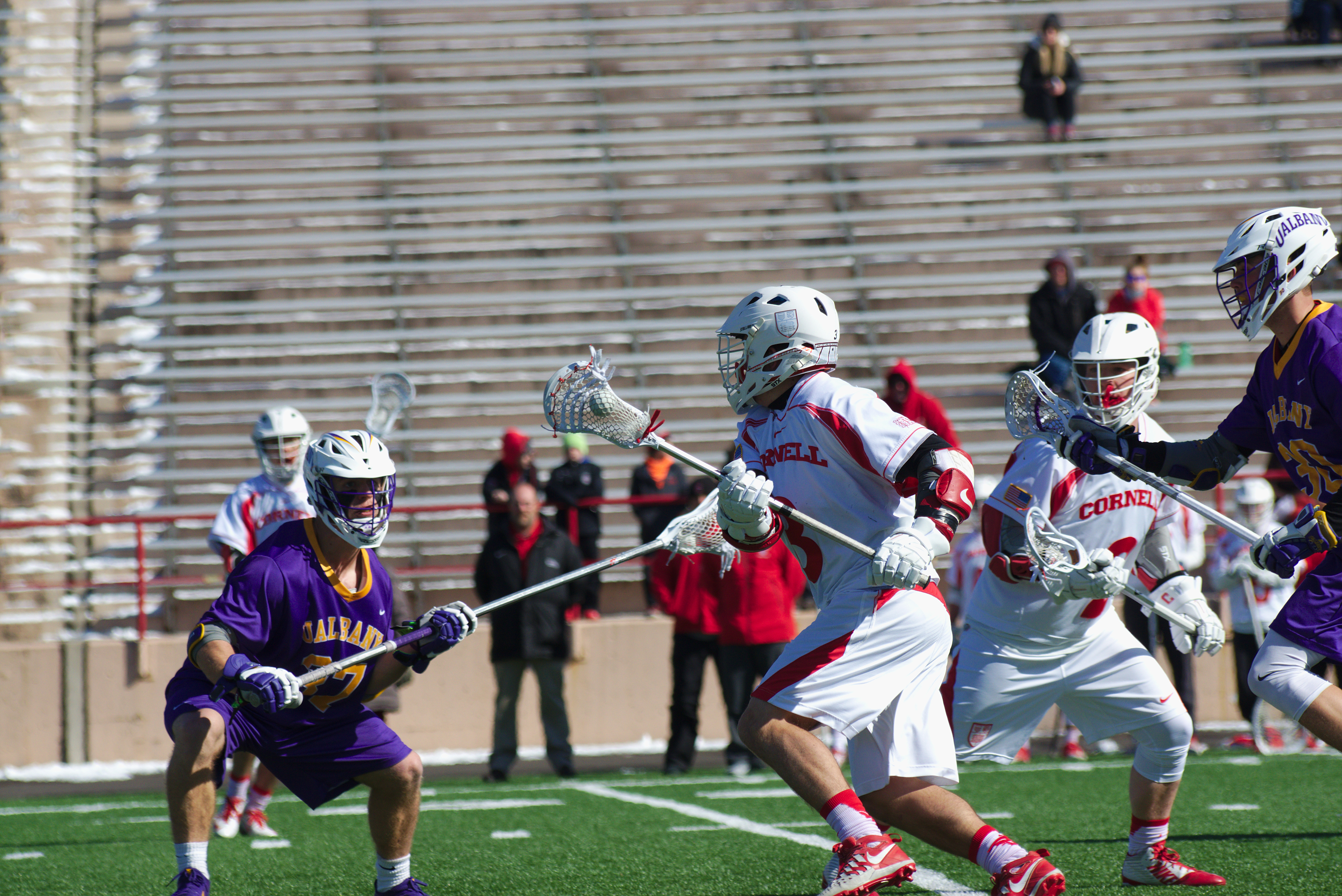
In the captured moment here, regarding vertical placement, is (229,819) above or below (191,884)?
below

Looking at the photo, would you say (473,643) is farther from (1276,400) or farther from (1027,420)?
(1276,400)

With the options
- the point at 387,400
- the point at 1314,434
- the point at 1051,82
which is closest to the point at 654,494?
the point at 387,400

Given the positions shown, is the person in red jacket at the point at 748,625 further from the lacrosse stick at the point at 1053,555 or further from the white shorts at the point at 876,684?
the white shorts at the point at 876,684

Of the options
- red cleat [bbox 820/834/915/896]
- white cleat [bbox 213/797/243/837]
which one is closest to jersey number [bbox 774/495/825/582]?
red cleat [bbox 820/834/915/896]

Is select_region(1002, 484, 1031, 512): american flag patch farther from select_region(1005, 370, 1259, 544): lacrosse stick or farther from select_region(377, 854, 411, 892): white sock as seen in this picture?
select_region(377, 854, 411, 892): white sock

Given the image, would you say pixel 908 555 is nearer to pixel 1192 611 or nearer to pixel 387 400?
pixel 1192 611

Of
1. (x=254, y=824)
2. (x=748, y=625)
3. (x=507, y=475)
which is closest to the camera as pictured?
(x=254, y=824)

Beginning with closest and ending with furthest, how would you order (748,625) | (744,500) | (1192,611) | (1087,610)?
(744,500) → (1192,611) → (1087,610) → (748,625)

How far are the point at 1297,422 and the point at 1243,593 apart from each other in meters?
6.02

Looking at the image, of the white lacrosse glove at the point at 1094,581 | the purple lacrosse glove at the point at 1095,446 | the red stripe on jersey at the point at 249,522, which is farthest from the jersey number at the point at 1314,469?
the red stripe on jersey at the point at 249,522

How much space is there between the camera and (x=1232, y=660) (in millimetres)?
11203

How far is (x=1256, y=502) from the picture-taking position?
10.2m

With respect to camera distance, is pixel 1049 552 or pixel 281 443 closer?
pixel 1049 552

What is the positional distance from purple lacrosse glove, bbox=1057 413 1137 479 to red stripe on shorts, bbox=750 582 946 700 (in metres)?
1.05
